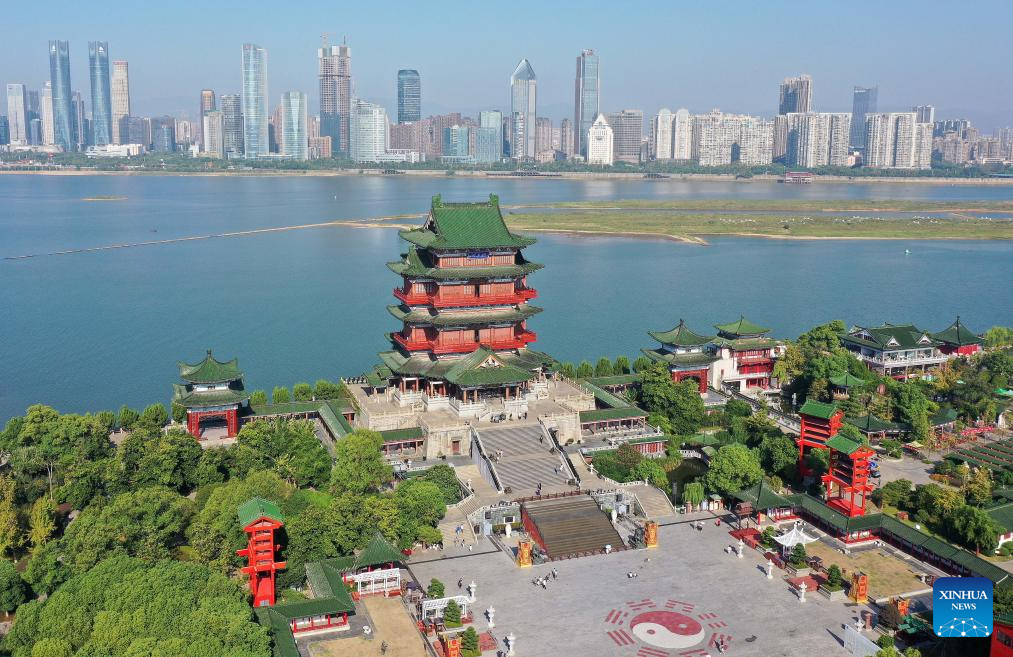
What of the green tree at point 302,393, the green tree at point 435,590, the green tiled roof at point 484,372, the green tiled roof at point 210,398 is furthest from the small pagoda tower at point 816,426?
the green tiled roof at point 210,398

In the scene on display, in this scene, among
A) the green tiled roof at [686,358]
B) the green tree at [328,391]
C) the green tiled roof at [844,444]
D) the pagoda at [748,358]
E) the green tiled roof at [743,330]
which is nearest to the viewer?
the green tiled roof at [844,444]

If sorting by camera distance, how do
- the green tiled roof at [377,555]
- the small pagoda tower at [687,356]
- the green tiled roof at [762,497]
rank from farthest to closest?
the small pagoda tower at [687,356], the green tiled roof at [762,497], the green tiled roof at [377,555]

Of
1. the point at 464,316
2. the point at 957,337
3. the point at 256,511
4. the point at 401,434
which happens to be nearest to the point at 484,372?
the point at 464,316

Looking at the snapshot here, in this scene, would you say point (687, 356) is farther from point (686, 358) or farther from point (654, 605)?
point (654, 605)

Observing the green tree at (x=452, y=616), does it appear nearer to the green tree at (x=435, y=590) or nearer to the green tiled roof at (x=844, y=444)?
the green tree at (x=435, y=590)

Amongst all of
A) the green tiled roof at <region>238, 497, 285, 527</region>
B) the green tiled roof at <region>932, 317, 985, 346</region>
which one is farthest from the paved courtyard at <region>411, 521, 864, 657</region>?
the green tiled roof at <region>932, 317, 985, 346</region>
